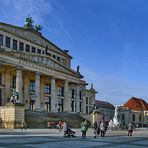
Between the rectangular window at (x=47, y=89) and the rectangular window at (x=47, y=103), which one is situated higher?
the rectangular window at (x=47, y=89)

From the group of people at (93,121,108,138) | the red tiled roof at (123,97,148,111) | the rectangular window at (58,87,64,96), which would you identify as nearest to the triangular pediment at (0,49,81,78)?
the rectangular window at (58,87,64,96)

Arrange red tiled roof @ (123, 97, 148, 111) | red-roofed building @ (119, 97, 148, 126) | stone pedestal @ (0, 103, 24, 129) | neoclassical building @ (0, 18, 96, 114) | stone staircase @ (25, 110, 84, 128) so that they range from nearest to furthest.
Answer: stone pedestal @ (0, 103, 24, 129) < stone staircase @ (25, 110, 84, 128) < neoclassical building @ (0, 18, 96, 114) < red-roofed building @ (119, 97, 148, 126) < red tiled roof @ (123, 97, 148, 111)

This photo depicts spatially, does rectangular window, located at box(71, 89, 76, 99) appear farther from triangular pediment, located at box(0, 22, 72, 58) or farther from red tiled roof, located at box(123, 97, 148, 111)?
red tiled roof, located at box(123, 97, 148, 111)

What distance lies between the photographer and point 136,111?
462 ft

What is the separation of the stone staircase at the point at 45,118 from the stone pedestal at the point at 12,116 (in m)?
3.97

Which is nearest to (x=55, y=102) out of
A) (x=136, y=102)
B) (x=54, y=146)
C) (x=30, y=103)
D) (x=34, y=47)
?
(x=30, y=103)

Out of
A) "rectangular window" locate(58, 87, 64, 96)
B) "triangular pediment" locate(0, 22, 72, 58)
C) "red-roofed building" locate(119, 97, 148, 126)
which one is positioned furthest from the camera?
"red-roofed building" locate(119, 97, 148, 126)

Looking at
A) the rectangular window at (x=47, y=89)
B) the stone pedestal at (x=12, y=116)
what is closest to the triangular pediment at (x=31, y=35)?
the rectangular window at (x=47, y=89)

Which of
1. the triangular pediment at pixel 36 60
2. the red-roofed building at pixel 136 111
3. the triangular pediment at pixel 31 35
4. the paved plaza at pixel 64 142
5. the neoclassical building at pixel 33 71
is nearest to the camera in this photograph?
the paved plaza at pixel 64 142

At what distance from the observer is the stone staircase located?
186ft

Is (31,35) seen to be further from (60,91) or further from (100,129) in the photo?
(100,129)

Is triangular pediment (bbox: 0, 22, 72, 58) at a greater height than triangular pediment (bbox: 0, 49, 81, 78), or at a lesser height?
greater

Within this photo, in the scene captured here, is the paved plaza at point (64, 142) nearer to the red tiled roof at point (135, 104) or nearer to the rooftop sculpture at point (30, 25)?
the rooftop sculpture at point (30, 25)

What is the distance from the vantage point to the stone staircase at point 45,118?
186 ft
